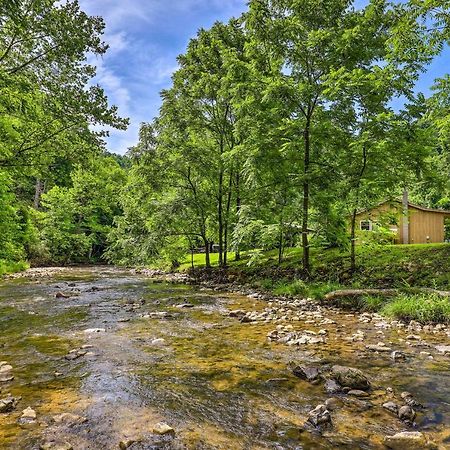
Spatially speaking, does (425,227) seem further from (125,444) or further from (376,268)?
(125,444)

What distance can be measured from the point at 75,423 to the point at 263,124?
13.7m

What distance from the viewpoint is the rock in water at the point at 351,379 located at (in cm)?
492

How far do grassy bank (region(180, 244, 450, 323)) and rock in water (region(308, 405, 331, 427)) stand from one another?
6092 millimetres

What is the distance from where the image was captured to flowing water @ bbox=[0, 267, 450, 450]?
12.2ft

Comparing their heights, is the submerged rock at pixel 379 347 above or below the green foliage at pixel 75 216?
below

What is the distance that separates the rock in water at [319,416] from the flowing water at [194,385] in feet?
0.33

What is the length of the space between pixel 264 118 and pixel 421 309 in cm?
992

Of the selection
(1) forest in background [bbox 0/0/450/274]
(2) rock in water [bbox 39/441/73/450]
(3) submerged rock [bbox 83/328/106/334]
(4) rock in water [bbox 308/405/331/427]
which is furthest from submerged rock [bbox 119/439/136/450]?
(1) forest in background [bbox 0/0/450/274]

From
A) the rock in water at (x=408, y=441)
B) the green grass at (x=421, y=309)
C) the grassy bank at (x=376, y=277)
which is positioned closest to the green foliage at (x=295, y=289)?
the grassy bank at (x=376, y=277)

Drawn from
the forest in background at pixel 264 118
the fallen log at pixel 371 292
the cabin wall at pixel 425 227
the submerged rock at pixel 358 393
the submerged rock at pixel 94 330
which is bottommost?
the submerged rock at pixel 94 330

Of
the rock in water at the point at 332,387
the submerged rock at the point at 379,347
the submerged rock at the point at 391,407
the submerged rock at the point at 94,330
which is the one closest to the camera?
the submerged rock at the point at 391,407

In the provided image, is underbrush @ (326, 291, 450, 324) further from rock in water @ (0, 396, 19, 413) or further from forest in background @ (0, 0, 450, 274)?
rock in water @ (0, 396, 19, 413)

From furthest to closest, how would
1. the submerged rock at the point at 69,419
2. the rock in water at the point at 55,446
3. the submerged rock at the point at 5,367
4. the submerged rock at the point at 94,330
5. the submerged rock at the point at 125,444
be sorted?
1. the submerged rock at the point at 94,330
2. the submerged rock at the point at 5,367
3. the submerged rock at the point at 69,419
4. the submerged rock at the point at 125,444
5. the rock in water at the point at 55,446

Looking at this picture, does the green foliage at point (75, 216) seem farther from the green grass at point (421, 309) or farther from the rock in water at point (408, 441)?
the rock in water at point (408, 441)
